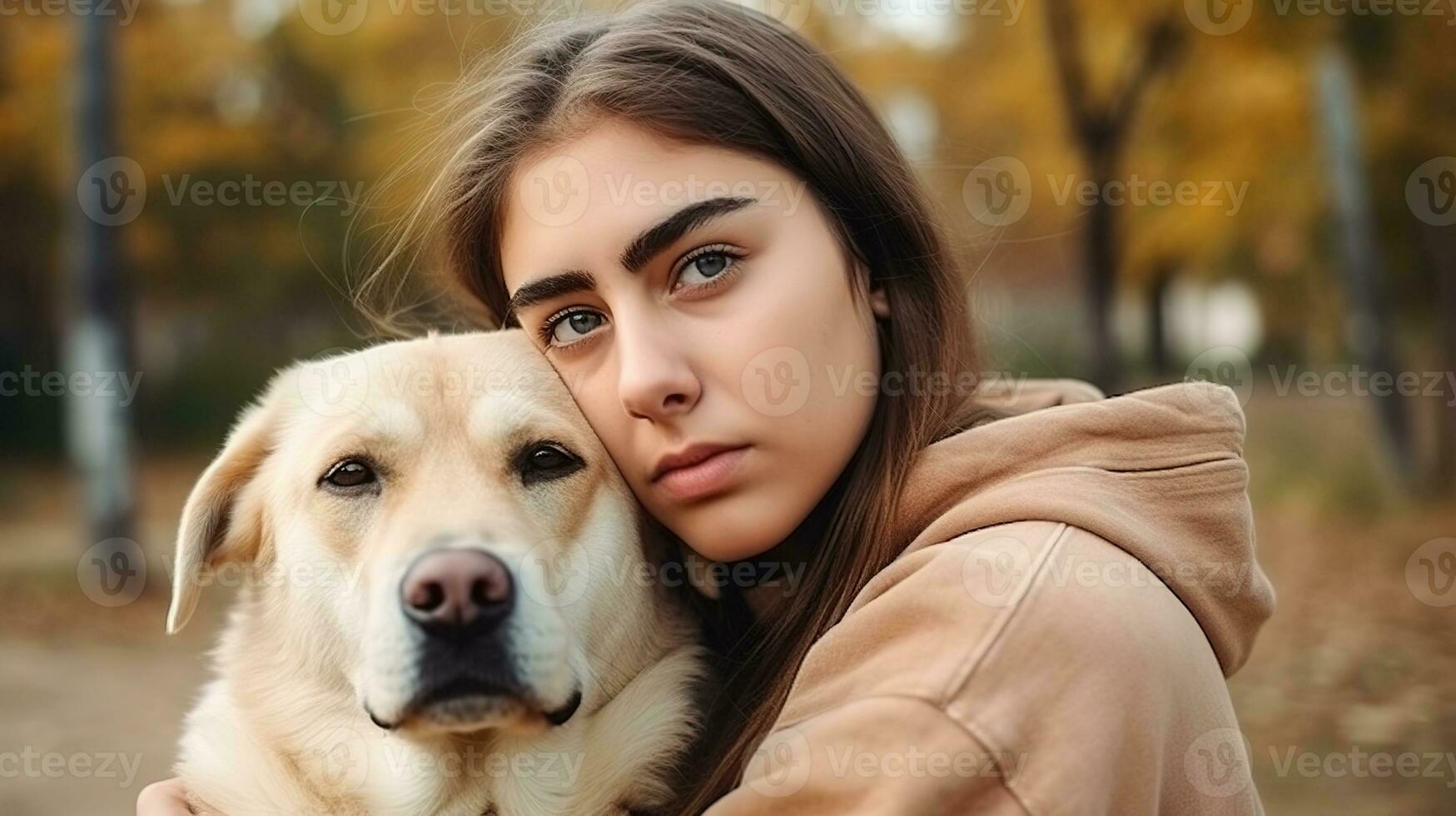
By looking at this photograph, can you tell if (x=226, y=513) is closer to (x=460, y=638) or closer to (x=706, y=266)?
(x=460, y=638)

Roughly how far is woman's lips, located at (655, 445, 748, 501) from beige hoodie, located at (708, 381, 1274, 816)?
1.07ft

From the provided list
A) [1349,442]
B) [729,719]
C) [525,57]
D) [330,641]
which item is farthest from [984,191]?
[1349,442]

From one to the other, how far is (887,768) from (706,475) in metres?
0.79

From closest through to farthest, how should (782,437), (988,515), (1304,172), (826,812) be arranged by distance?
(826,812) → (988,515) → (782,437) → (1304,172)

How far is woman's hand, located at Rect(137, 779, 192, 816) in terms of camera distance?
2.57 metres

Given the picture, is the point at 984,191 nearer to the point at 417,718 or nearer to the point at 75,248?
the point at 417,718

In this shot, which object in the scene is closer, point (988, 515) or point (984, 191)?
point (988, 515)

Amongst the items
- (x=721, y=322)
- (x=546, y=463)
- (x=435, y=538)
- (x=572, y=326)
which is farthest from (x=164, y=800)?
(x=721, y=322)

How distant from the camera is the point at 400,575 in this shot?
225cm

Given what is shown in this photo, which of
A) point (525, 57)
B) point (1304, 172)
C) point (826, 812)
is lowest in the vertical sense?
point (1304, 172)

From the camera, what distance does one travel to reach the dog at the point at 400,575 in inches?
96.1

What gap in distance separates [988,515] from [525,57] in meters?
1.60

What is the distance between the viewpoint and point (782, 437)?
7.50 feet

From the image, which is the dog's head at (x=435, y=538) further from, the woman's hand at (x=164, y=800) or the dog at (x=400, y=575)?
the woman's hand at (x=164, y=800)
